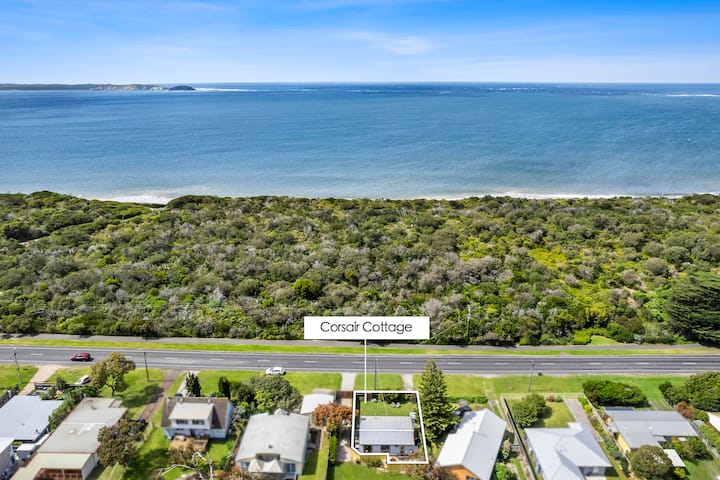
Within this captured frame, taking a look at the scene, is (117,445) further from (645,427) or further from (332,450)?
(645,427)

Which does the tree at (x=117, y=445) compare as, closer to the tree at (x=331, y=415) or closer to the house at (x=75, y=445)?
the house at (x=75, y=445)

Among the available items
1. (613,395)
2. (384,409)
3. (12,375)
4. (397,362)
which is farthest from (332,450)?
(12,375)

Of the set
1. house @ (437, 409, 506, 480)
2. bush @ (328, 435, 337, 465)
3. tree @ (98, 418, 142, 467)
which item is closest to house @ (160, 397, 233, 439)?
tree @ (98, 418, 142, 467)

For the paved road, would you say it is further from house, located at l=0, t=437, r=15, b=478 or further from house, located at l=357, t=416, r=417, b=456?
house, located at l=0, t=437, r=15, b=478

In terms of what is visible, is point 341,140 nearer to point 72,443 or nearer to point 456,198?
point 456,198

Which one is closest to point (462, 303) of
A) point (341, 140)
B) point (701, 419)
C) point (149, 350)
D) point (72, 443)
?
point (701, 419)

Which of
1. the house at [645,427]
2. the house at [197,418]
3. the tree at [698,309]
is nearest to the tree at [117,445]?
the house at [197,418]
